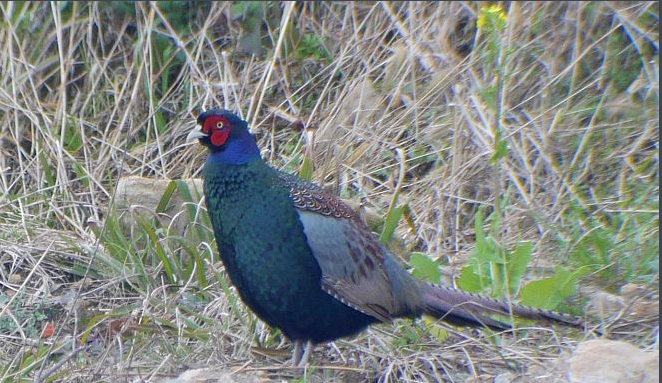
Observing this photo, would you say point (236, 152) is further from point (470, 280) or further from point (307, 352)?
point (470, 280)

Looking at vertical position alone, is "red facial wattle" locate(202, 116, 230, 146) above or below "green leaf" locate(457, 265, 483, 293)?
above

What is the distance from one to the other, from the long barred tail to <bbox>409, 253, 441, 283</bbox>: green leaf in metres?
0.22

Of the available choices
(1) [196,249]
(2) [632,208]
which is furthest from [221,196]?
(2) [632,208]

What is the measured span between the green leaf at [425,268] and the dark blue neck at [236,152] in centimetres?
83

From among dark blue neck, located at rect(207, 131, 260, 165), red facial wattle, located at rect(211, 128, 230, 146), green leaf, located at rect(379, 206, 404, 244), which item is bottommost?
green leaf, located at rect(379, 206, 404, 244)

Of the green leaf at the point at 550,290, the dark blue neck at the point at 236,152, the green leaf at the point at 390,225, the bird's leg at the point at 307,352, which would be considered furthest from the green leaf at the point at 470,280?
the dark blue neck at the point at 236,152

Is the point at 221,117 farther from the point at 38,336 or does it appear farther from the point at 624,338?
the point at 624,338

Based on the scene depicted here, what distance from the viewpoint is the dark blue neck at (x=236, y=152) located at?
3.75 m

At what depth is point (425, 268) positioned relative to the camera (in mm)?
4160

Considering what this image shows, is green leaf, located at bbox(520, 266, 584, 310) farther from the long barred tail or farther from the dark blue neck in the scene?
the dark blue neck

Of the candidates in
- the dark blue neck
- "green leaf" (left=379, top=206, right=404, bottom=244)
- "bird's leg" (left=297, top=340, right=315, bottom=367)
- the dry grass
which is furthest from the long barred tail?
the dark blue neck

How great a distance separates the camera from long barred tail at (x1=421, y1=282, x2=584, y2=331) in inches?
149

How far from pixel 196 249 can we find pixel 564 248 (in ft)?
5.23

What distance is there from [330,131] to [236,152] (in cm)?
160
